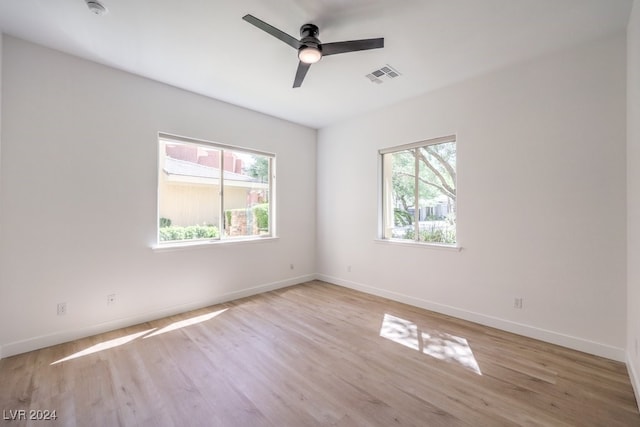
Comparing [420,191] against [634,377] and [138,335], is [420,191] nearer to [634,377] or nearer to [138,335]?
[634,377]

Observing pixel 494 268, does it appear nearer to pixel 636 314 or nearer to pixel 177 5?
pixel 636 314

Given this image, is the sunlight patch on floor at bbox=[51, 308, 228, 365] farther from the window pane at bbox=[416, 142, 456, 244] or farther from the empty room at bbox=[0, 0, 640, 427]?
the window pane at bbox=[416, 142, 456, 244]

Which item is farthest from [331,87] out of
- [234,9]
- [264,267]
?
[264,267]

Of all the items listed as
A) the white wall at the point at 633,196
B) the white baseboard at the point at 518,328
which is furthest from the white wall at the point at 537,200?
the white wall at the point at 633,196

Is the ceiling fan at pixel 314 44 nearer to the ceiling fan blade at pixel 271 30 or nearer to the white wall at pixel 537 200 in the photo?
the ceiling fan blade at pixel 271 30

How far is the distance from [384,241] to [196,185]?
113 inches

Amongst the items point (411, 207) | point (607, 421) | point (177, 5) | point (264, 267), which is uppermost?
point (177, 5)

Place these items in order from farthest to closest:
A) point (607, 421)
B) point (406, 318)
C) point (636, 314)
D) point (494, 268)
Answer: point (406, 318), point (494, 268), point (636, 314), point (607, 421)

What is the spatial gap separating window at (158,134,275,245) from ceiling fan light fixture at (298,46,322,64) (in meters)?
2.08

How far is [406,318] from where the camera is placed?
3.34 m

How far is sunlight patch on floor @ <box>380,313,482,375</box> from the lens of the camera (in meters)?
2.43

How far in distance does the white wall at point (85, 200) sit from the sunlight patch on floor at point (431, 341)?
2.41 m

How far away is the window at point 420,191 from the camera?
357 centimetres

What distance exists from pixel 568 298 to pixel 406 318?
62.8 inches
